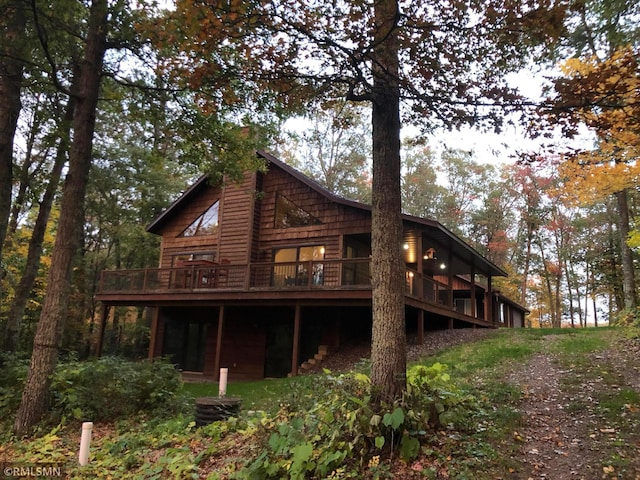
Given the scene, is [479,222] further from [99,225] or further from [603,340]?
[99,225]

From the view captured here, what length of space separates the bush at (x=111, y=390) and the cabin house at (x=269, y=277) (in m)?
5.93

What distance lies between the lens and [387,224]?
5.59 meters

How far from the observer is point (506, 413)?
5531 mm

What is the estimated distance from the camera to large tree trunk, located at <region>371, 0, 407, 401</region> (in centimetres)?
514

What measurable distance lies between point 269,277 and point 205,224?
4960mm

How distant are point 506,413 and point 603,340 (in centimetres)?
813

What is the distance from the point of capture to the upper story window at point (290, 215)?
55.8 feet

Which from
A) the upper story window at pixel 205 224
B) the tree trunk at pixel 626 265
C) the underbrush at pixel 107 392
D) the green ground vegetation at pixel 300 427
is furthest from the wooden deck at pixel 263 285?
the underbrush at pixel 107 392

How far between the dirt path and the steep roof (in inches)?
253

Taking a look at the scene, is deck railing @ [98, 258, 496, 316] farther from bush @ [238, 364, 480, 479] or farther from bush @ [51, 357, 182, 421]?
bush @ [238, 364, 480, 479]

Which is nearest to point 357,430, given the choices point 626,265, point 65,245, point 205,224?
point 65,245

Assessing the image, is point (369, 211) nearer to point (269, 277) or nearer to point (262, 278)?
point (269, 277)

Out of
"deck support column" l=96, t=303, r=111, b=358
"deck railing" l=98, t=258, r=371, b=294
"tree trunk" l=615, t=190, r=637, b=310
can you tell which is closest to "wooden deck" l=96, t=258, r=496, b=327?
"deck railing" l=98, t=258, r=371, b=294

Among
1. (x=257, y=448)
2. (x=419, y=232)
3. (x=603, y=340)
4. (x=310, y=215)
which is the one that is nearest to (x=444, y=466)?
(x=257, y=448)
